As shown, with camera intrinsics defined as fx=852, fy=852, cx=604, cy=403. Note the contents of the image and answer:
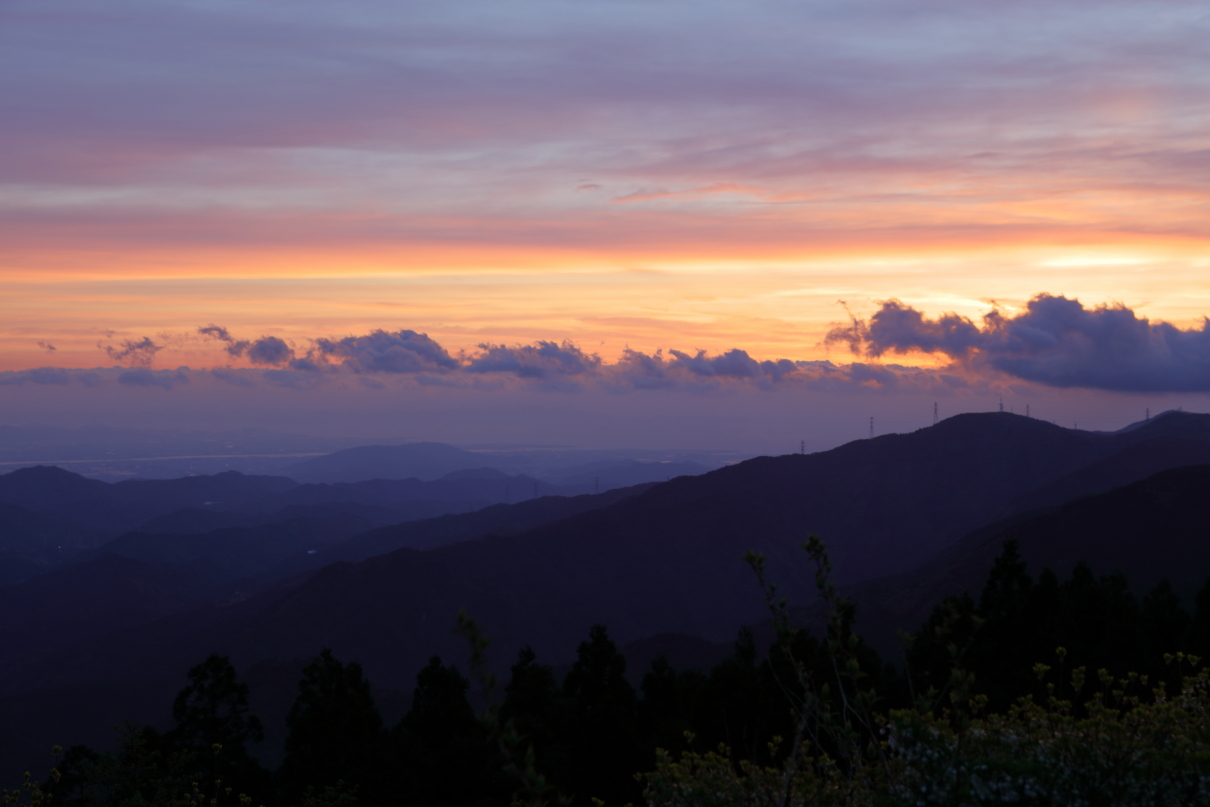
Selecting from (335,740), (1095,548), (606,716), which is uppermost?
(335,740)

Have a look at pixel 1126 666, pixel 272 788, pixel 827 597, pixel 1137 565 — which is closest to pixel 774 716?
pixel 1126 666

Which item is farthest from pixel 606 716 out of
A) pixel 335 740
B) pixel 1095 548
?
pixel 1095 548

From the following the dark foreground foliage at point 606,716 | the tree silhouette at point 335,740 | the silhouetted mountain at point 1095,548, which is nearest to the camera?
the dark foreground foliage at point 606,716

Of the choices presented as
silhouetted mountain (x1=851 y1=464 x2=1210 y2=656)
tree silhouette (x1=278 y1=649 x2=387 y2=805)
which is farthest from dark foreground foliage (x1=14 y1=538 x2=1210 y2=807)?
silhouetted mountain (x1=851 y1=464 x2=1210 y2=656)

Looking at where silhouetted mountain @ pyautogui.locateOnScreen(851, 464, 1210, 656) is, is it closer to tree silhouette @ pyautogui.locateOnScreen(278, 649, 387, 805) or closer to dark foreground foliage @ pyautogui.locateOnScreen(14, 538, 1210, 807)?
dark foreground foliage @ pyautogui.locateOnScreen(14, 538, 1210, 807)

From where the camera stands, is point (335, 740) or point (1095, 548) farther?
point (1095, 548)

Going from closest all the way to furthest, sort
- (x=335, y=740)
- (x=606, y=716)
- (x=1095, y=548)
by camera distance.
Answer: (x=335, y=740), (x=606, y=716), (x=1095, y=548)

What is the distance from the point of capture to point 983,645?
58.4 metres

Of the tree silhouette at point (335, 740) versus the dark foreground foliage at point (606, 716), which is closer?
the dark foreground foliage at point (606, 716)

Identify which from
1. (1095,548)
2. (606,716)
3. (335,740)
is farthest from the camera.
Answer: (1095,548)

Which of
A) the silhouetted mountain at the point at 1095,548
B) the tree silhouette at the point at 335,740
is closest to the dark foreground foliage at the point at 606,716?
the tree silhouette at the point at 335,740

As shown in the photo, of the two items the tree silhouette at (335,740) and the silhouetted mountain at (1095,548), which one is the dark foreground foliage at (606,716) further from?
the silhouetted mountain at (1095,548)

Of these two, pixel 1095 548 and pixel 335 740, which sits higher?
pixel 335 740

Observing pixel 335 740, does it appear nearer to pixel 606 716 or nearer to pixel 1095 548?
pixel 606 716
